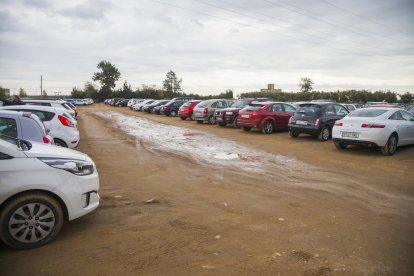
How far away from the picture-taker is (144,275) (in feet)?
10.6

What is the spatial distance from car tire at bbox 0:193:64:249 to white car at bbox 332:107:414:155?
353 inches

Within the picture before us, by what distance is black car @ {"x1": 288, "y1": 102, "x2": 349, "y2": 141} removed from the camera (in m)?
13.0

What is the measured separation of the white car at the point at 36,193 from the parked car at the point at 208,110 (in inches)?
668

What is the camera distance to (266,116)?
51.4 ft

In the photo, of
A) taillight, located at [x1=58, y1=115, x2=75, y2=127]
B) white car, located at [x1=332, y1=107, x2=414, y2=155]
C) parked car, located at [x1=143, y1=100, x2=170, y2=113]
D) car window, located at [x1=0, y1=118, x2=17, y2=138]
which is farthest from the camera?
parked car, located at [x1=143, y1=100, x2=170, y2=113]

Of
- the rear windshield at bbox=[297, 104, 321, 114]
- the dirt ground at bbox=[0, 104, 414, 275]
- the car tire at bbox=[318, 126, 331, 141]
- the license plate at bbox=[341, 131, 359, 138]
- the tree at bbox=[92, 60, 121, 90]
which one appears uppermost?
the tree at bbox=[92, 60, 121, 90]

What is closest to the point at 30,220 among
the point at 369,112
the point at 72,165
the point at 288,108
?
the point at 72,165

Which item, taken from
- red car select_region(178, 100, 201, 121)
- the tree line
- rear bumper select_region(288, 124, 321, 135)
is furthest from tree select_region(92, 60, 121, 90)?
rear bumper select_region(288, 124, 321, 135)

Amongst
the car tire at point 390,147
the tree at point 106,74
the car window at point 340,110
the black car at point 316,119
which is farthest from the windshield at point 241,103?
the tree at point 106,74

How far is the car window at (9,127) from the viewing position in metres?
6.21

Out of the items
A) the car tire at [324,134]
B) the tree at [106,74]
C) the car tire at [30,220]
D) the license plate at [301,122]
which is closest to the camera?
Result: the car tire at [30,220]

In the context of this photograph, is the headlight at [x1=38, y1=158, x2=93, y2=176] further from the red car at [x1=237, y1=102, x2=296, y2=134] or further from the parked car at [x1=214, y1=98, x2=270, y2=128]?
the parked car at [x1=214, y1=98, x2=270, y2=128]

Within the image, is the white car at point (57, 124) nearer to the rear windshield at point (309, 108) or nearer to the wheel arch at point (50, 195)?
the wheel arch at point (50, 195)

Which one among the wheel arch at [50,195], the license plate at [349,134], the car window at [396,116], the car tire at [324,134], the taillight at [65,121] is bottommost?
the wheel arch at [50,195]
